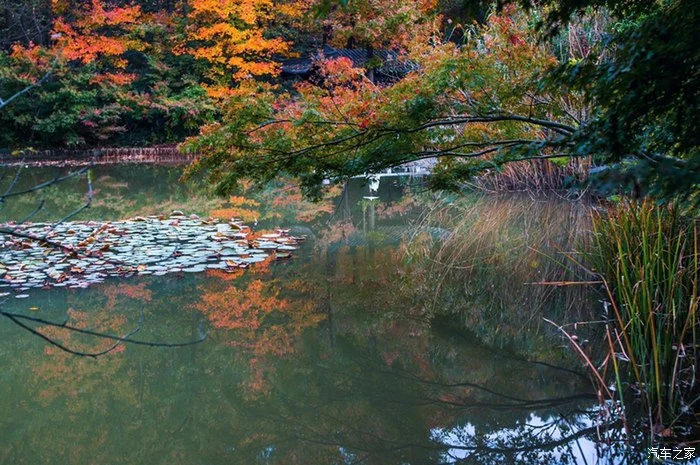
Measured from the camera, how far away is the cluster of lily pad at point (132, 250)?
5684 millimetres

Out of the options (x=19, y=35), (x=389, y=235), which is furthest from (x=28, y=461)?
(x=19, y=35)

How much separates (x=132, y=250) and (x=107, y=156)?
11331mm

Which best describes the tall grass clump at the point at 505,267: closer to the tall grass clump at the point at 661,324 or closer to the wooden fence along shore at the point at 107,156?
the tall grass clump at the point at 661,324

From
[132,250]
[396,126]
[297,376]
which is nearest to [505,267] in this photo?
[396,126]

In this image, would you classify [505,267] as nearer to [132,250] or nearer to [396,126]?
[396,126]

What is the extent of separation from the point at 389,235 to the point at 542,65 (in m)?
4.32

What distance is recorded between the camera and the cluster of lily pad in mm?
5684

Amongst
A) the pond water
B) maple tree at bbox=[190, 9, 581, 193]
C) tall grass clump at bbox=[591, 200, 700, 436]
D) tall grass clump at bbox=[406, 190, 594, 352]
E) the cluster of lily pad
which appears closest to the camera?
tall grass clump at bbox=[591, 200, 700, 436]

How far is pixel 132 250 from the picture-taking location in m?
6.52

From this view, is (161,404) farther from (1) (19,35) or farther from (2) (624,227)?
(1) (19,35)

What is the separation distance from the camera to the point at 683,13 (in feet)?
7.34

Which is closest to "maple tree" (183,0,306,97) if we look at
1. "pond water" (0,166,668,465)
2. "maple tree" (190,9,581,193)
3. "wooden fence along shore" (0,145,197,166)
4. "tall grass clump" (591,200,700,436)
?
"wooden fence along shore" (0,145,197,166)

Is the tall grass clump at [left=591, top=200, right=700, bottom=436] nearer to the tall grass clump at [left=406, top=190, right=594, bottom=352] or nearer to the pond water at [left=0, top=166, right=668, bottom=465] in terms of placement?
the pond water at [left=0, top=166, right=668, bottom=465]

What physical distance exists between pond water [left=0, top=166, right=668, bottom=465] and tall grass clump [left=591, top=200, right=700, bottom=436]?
0.86ft
